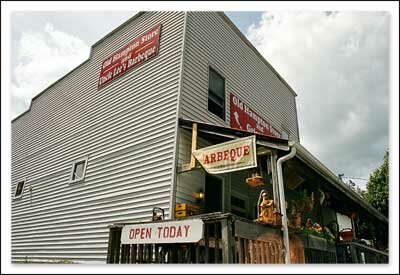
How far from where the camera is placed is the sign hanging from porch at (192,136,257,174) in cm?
528

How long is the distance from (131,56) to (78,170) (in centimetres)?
399

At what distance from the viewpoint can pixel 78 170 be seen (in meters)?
9.57

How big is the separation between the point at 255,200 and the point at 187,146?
337 cm

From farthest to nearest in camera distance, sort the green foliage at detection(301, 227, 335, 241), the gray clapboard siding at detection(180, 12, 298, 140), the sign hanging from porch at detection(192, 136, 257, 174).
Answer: the gray clapboard siding at detection(180, 12, 298, 140) → the green foliage at detection(301, 227, 335, 241) → the sign hanging from porch at detection(192, 136, 257, 174)

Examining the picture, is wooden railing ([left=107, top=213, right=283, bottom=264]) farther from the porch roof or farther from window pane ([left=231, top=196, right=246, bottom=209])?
window pane ([left=231, top=196, right=246, bottom=209])

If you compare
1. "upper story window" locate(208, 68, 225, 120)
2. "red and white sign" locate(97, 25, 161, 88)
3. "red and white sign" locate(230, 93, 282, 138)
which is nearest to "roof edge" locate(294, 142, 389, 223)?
"red and white sign" locate(230, 93, 282, 138)

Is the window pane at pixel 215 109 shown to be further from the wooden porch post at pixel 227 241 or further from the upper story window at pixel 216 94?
the wooden porch post at pixel 227 241

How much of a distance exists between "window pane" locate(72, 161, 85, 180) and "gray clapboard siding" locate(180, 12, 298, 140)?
417cm

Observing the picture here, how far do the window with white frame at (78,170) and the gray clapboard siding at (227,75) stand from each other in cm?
400

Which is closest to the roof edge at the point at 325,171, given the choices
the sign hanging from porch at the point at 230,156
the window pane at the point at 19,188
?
the sign hanging from porch at the point at 230,156

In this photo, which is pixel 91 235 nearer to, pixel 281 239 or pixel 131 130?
pixel 131 130

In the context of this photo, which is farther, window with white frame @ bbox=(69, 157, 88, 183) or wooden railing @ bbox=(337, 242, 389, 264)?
window with white frame @ bbox=(69, 157, 88, 183)

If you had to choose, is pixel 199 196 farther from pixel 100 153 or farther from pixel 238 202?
pixel 100 153

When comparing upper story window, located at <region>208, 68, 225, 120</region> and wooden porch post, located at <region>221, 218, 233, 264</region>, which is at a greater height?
upper story window, located at <region>208, 68, 225, 120</region>
